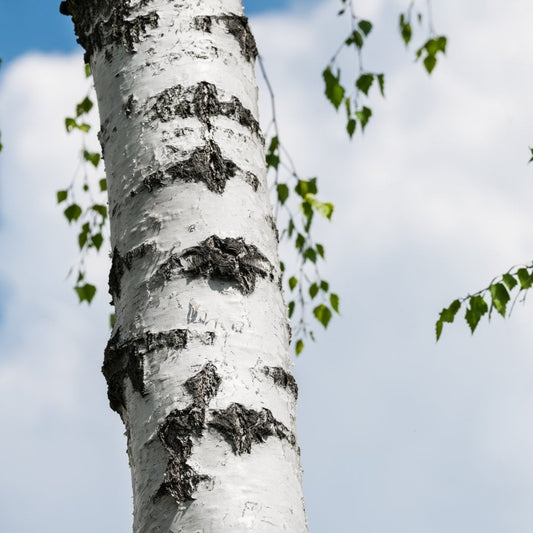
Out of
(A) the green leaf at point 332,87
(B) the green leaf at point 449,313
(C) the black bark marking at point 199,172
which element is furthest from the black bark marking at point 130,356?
(A) the green leaf at point 332,87

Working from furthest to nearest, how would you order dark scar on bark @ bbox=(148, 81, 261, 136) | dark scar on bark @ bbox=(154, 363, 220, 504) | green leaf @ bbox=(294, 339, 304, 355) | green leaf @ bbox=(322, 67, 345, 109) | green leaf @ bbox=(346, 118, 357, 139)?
1. green leaf @ bbox=(294, 339, 304, 355)
2. green leaf @ bbox=(346, 118, 357, 139)
3. green leaf @ bbox=(322, 67, 345, 109)
4. dark scar on bark @ bbox=(148, 81, 261, 136)
5. dark scar on bark @ bbox=(154, 363, 220, 504)

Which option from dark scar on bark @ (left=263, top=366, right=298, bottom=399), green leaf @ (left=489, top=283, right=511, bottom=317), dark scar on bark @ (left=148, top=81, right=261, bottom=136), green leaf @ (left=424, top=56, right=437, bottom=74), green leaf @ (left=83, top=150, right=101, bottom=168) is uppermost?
green leaf @ (left=83, top=150, right=101, bottom=168)

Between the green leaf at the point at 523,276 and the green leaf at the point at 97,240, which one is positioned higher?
the green leaf at the point at 97,240

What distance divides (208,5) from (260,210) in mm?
458

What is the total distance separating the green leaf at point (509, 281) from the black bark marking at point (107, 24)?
1605mm

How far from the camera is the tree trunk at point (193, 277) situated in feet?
3.70

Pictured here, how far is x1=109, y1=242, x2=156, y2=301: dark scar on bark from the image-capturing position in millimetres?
1319

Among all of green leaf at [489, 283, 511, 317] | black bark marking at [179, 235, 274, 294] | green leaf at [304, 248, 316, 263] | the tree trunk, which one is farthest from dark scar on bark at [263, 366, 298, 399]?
green leaf at [304, 248, 316, 263]

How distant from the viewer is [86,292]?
4.31m

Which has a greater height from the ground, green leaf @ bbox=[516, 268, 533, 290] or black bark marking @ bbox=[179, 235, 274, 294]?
green leaf @ bbox=[516, 268, 533, 290]

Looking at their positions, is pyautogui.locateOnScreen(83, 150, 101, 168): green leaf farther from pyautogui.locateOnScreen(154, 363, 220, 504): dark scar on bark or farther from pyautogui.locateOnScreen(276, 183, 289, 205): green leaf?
pyautogui.locateOnScreen(154, 363, 220, 504): dark scar on bark

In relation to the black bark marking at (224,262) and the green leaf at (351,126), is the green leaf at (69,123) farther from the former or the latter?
the black bark marking at (224,262)

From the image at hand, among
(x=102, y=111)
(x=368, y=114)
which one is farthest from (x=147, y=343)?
(x=368, y=114)

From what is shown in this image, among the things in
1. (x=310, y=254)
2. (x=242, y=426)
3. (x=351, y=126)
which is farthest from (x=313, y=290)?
(x=242, y=426)
